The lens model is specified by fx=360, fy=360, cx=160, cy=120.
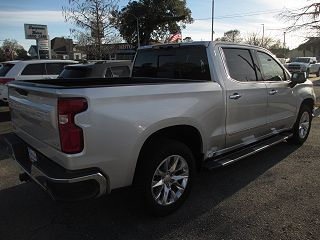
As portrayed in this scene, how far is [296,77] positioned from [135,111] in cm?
365

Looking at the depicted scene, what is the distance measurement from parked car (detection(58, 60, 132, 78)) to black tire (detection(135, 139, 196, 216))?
476 cm

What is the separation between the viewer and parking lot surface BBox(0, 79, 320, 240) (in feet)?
11.8

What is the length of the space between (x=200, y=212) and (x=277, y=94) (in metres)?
2.56

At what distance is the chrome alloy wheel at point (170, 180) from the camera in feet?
12.5

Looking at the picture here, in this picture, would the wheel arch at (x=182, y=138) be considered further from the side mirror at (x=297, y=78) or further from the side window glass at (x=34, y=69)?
the side window glass at (x=34, y=69)

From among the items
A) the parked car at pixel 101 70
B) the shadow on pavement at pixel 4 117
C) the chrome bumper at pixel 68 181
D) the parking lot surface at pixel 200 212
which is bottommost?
the parking lot surface at pixel 200 212

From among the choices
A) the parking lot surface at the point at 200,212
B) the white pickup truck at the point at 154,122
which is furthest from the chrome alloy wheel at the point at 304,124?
the parking lot surface at the point at 200,212

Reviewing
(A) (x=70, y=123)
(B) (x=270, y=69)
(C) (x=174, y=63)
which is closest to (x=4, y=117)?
(C) (x=174, y=63)

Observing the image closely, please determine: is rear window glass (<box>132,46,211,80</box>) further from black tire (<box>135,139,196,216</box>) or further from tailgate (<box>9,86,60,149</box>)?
tailgate (<box>9,86,60,149</box>)

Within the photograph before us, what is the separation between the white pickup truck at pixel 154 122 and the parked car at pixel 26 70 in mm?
6419

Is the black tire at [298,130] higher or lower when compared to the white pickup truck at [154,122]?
lower

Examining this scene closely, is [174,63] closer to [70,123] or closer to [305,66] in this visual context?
[70,123]

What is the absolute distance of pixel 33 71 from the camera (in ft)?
37.0

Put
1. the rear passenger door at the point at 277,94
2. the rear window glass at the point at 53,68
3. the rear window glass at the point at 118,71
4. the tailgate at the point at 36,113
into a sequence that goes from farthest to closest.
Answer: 1. the rear window glass at the point at 53,68
2. the rear window glass at the point at 118,71
3. the rear passenger door at the point at 277,94
4. the tailgate at the point at 36,113
